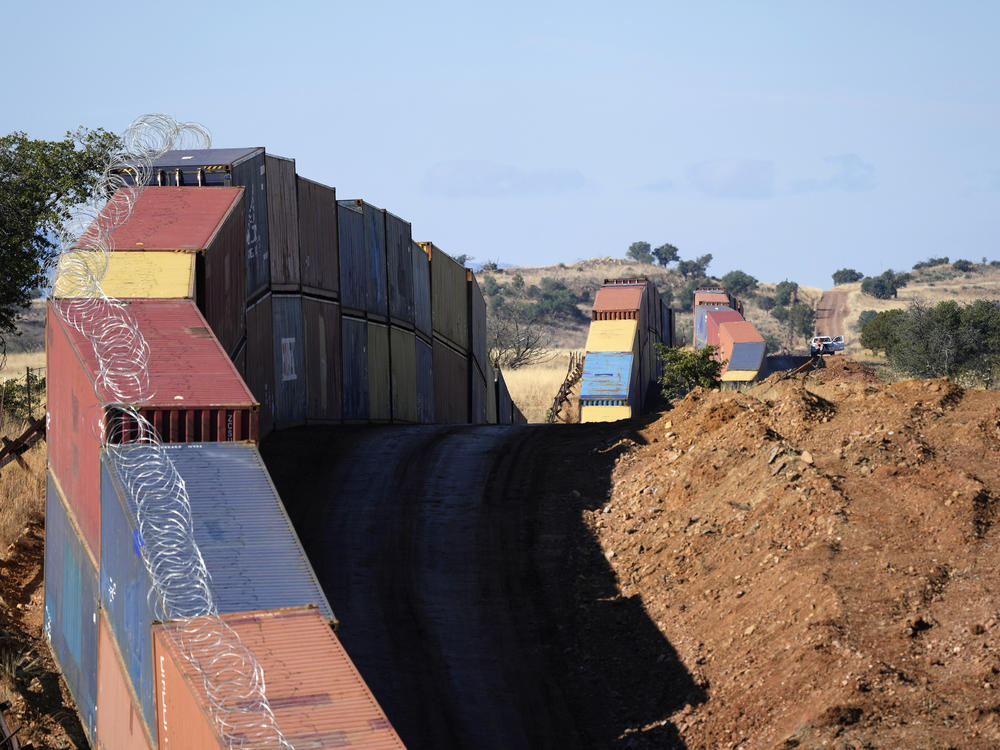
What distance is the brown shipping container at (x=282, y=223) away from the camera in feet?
105

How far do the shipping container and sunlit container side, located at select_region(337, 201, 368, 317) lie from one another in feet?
68.2

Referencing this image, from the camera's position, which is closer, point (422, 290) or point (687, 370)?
point (687, 370)

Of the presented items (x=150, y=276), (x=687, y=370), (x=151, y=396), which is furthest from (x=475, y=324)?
(x=151, y=396)

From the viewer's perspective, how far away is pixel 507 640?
19.8 m

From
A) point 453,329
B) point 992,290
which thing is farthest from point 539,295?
point 453,329

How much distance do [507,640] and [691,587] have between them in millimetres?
3324

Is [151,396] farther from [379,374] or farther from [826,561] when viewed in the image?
[379,374]

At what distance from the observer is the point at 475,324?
52.4 meters

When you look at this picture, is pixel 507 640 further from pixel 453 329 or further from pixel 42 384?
→ pixel 453 329

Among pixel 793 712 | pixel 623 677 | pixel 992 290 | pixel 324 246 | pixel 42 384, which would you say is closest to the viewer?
pixel 793 712

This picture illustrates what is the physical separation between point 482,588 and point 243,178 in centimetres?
1342

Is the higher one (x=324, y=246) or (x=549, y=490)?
(x=324, y=246)

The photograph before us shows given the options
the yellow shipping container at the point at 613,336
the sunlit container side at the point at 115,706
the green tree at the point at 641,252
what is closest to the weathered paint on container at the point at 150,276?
the sunlit container side at the point at 115,706

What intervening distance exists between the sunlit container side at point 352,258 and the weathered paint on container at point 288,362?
3.53m
